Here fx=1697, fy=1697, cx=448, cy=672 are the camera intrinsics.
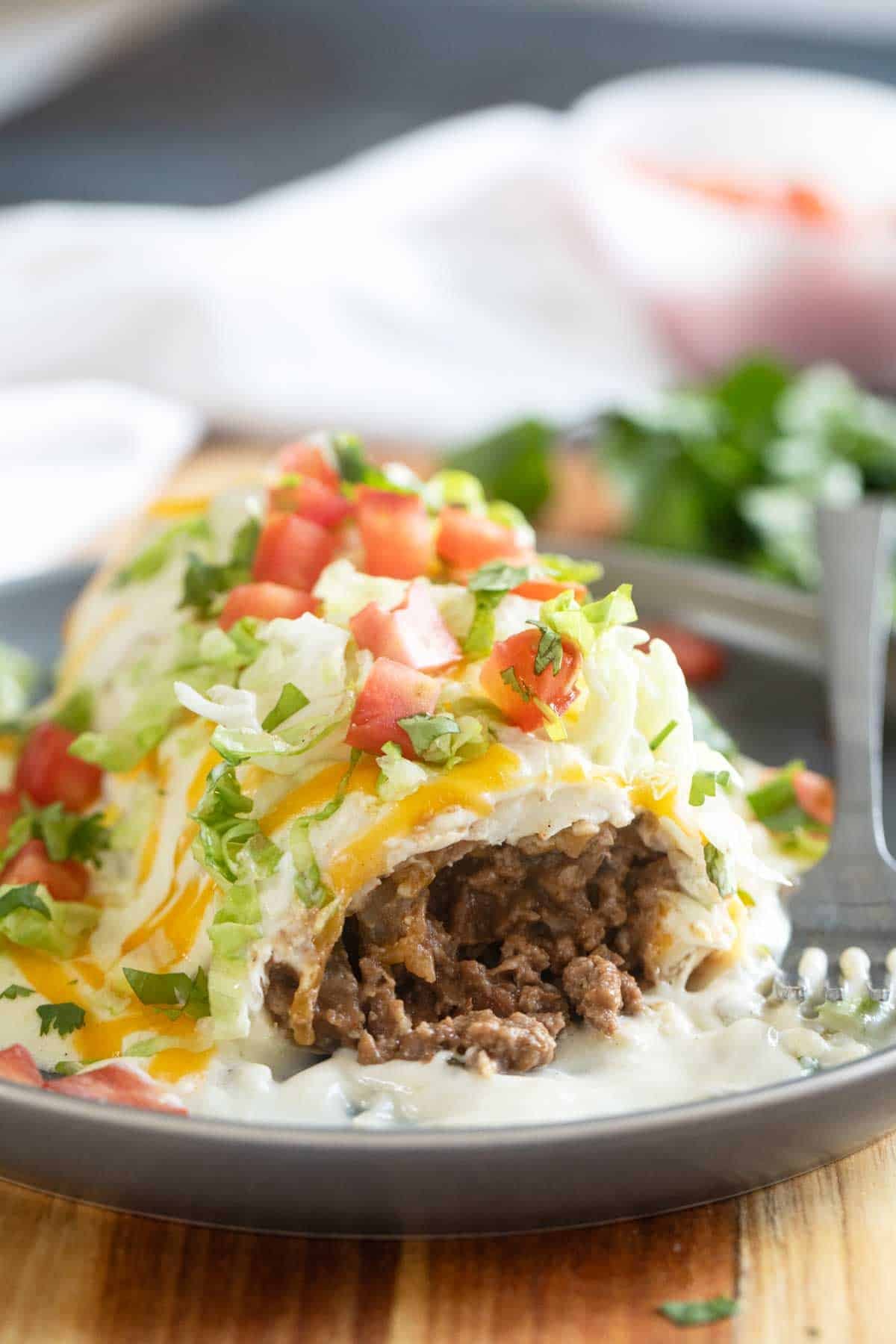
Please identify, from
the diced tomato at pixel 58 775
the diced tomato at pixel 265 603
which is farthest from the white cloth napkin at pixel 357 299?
the diced tomato at pixel 265 603

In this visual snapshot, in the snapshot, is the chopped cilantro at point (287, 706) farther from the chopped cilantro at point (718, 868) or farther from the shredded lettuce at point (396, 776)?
the chopped cilantro at point (718, 868)

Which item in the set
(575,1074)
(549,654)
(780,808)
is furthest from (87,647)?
(575,1074)

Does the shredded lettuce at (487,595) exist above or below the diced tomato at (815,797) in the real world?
above

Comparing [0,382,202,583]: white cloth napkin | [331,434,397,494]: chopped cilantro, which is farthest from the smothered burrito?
[0,382,202,583]: white cloth napkin

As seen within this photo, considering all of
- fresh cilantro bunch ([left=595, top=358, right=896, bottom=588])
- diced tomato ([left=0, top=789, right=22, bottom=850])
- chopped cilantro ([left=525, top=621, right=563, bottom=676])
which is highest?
chopped cilantro ([left=525, top=621, right=563, bottom=676])

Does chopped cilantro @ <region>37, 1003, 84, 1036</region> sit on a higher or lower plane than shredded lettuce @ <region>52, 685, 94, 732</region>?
higher

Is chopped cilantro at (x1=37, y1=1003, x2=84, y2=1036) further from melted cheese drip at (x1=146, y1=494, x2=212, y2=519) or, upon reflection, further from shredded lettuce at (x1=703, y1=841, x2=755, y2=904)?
melted cheese drip at (x1=146, y1=494, x2=212, y2=519)

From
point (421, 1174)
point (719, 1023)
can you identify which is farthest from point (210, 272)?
point (421, 1174)
